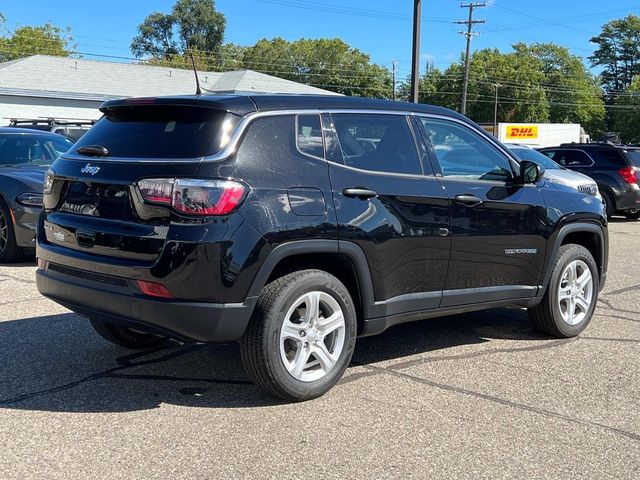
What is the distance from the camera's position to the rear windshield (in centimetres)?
404

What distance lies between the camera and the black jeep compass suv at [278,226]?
3.85m

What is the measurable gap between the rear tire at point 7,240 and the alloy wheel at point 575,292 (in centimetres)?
635

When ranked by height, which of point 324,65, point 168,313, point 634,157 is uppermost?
point 324,65

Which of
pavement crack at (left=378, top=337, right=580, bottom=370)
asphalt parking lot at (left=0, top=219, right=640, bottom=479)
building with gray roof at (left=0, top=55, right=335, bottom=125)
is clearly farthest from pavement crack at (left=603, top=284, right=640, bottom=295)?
building with gray roof at (left=0, top=55, right=335, bottom=125)

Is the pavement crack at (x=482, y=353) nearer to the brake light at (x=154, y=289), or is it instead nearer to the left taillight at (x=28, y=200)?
the brake light at (x=154, y=289)

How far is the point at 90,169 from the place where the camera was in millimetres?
4309

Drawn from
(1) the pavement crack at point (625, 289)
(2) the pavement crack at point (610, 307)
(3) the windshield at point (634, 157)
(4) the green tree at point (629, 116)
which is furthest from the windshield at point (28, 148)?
(4) the green tree at point (629, 116)

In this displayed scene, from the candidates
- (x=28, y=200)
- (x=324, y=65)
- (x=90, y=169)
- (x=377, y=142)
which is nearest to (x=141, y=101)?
(x=90, y=169)

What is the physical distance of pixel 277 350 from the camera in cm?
409

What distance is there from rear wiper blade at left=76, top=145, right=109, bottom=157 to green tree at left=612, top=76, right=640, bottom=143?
3708 inches

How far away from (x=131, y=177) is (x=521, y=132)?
191 ft

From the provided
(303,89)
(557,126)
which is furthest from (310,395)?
(557,126)

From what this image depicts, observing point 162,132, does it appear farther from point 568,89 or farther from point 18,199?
point 568,89

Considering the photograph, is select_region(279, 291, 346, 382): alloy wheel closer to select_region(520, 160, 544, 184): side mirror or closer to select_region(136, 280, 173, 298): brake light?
select_region(136, 280, 173, 298): brake light
